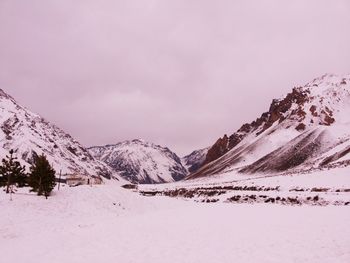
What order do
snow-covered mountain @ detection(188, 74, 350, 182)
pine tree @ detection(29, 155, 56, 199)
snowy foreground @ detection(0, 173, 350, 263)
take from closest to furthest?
1. snowy foreground @ detection(0, 173, 350, 263)
2. pine tree @ detection(29, 155, 56, 199)
3. snow-covered mountain @ detection(188, 74, 350, 182)

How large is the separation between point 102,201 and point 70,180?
168 ft

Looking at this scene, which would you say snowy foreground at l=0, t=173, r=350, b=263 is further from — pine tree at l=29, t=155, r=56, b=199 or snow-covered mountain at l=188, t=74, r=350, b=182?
snow-covered mountain at l=188, t=74, r=350, b=182

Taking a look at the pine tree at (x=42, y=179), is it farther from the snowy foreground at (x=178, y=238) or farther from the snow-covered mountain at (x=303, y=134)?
the snow-covered mountain at (x=303, y=134)

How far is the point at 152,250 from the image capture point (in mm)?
19562

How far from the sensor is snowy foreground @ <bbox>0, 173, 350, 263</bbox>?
58.5 feet

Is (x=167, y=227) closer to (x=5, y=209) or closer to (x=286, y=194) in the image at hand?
(x=5, y=209)

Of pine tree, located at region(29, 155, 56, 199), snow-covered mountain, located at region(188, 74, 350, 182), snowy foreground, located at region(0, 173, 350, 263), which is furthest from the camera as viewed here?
snow-covered mountain, located at region(188, 74, 350, 182)

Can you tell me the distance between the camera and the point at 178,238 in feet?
75.4

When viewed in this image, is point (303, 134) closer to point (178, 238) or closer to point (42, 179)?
point (42, 179)

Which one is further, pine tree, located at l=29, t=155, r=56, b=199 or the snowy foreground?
pine tree, located at l=29, t=155, r=56, b=199

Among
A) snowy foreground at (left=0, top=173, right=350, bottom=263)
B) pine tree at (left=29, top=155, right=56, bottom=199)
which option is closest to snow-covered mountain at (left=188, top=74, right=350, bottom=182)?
pine tree at (left=29, top=155, right=56, bottom=199)

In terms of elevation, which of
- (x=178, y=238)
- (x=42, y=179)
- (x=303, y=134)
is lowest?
(x=178, y=238)

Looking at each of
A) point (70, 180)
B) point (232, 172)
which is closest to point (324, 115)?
point (232, 172)

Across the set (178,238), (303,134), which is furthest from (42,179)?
(303,134)
